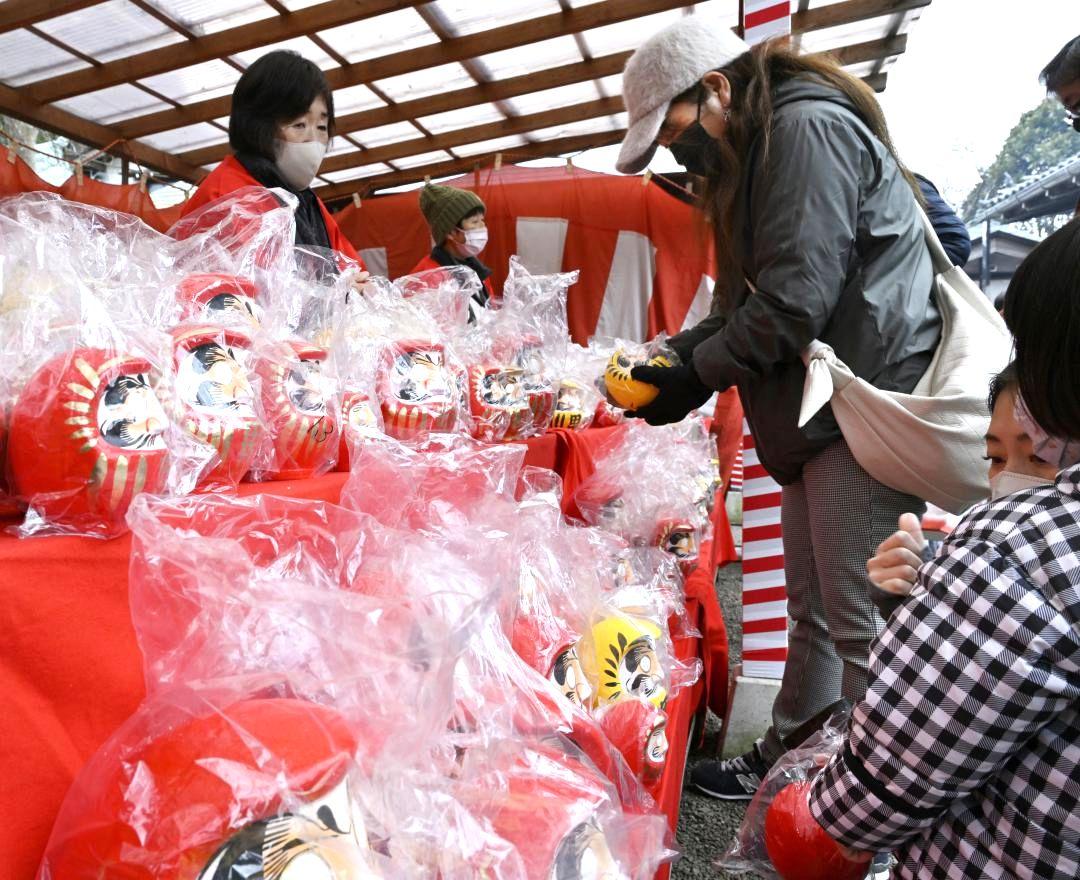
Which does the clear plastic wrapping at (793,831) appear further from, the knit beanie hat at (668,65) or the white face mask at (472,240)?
the white face mask at (472,240)

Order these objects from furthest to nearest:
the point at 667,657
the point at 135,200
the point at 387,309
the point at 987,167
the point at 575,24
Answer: the point at 987,167
the point at 575,24
the point at 135,200
the point at 387,309
the point at 667,657

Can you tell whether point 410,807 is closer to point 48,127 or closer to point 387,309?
point 387,309

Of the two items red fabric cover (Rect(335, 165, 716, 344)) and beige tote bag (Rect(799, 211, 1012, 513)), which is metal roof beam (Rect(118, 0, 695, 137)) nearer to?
red fabric cover (Rect(335, 165, 716, 344))

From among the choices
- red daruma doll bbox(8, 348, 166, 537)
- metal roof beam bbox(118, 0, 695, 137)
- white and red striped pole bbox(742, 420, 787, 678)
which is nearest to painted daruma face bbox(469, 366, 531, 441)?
white and red striped pole bbox(742, 420, 787, 678)

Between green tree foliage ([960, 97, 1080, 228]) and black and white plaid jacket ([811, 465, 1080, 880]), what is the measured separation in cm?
1062

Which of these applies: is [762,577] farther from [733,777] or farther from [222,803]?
[222,803]

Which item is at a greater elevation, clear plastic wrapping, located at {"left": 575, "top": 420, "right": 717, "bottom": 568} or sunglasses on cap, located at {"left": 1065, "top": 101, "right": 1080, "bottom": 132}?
sunglasses on cap, located at {"left": 1065, "top": 101, "right": 1080, "bottom": 132}

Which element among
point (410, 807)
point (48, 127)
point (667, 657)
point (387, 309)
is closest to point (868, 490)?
point (667, 657)

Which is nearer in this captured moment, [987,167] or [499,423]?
Result: [499,423]

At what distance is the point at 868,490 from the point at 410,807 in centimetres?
130

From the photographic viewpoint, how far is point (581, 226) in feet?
21.9

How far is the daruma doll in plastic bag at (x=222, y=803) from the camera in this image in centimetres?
54

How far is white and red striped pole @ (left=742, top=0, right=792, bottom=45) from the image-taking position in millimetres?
2674

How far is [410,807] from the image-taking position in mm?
682
